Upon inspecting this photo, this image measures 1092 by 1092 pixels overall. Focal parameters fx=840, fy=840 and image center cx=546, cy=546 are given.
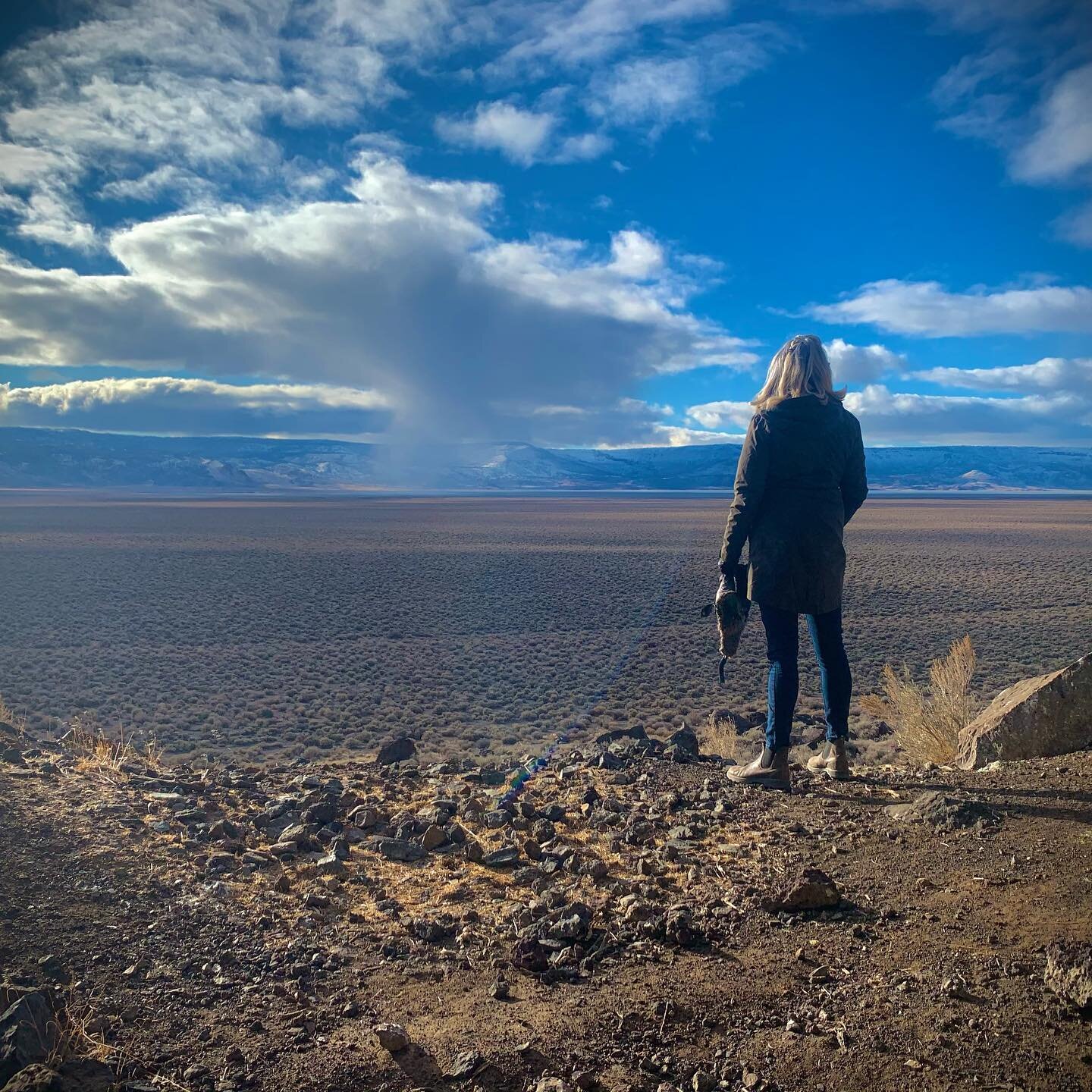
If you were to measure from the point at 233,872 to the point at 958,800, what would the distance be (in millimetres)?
2629

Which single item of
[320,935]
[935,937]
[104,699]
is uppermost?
[935,937]

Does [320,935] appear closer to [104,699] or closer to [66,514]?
[104,699]

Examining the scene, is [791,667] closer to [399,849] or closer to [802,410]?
[802,410]

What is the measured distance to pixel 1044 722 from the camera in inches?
157

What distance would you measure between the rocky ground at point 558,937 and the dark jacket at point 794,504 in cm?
90

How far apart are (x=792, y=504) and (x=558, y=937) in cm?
192

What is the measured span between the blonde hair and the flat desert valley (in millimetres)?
4359

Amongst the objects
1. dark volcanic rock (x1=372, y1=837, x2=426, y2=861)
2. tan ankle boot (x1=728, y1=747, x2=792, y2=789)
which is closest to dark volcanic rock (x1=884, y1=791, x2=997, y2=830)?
tan ankle boot (x1=728, y1=747, x2=792, y2=789)

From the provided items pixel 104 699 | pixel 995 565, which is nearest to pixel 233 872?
pixel 104 699

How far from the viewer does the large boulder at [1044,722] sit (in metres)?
3.92

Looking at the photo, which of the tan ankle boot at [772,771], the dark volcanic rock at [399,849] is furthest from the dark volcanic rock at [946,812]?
the dark volcanic rock at [399,849]

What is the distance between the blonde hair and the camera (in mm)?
3496

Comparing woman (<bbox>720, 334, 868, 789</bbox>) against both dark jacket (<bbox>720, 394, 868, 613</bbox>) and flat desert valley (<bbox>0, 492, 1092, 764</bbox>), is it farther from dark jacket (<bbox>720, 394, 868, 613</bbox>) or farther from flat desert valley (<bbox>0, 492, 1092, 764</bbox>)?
flat desert valley (<bbox>0, 492, 1092, 764</bbox>)

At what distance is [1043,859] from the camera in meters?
2.64
